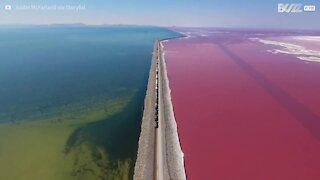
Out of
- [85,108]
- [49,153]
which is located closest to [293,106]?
[49,153]

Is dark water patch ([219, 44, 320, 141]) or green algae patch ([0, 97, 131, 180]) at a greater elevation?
dark water patch ([219, 44, 320, 141])

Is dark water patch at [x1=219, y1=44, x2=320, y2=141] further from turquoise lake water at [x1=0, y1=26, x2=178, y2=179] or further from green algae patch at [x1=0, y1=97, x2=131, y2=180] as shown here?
green algae patch at [x1=0, y1=97, x2=131, y2=180]

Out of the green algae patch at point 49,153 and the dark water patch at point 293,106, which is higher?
the dark water patch at point 293,106

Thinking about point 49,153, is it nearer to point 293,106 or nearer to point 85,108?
point 85,108

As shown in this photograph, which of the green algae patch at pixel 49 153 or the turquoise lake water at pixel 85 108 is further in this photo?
the turquoise lake water at pixel 85 108

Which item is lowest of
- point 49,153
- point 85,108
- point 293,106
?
point 49,153

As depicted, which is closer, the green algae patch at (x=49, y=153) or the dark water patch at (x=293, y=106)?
the green algae patch at (x=49, y=153)

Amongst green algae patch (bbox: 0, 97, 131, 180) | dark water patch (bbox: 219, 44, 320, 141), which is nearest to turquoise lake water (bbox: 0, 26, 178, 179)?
green algae patch (bbox: 0, 97, 131, 180)

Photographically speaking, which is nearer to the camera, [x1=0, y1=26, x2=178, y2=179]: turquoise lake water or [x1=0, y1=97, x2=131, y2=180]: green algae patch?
[x1=0, y1=97, x2=131, y2=180]: green algae patch

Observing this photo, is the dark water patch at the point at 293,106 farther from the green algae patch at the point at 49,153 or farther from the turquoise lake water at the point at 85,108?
the green algae patch at the point at 49,153

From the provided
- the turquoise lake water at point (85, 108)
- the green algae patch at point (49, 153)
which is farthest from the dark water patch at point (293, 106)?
the green algae patch at point (49, 153)

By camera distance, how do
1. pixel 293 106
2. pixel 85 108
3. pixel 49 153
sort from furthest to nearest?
pixel 85 108
pixel 293 106
pixel 49 153

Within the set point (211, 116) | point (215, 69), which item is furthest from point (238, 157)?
point (215, 69)
